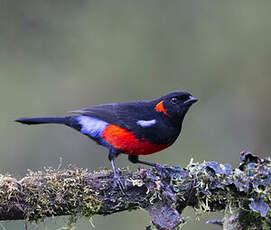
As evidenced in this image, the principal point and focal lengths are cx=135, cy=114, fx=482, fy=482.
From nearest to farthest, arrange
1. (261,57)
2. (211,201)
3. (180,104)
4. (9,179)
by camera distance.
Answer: (9,179), (211,201), (180,104), (261,57)

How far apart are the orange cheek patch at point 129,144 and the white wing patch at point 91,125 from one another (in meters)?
0.28

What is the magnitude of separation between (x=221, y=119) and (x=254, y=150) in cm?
76

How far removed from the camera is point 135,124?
504cm

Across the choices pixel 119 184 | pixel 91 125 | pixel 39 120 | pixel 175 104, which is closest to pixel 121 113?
pixel 91 125

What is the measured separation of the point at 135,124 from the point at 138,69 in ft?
10.9

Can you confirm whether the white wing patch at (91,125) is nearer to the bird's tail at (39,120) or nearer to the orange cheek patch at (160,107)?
the bird's tail at (39,120)

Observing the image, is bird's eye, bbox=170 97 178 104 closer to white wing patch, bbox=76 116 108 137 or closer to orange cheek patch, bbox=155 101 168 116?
orange cheek patch, bbox=155 101 168 116

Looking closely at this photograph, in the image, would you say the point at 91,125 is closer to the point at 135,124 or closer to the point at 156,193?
the point at 135,124

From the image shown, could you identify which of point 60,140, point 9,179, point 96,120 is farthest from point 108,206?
point 60,140

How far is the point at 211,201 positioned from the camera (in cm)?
404

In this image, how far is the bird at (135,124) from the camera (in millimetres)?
4961

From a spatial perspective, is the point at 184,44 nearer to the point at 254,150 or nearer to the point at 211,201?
the point at 254,150

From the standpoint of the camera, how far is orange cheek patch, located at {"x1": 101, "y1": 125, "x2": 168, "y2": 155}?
494cm

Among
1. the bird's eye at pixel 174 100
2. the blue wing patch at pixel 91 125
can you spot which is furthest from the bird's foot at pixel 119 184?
the bird's eye at pixel 174 100
